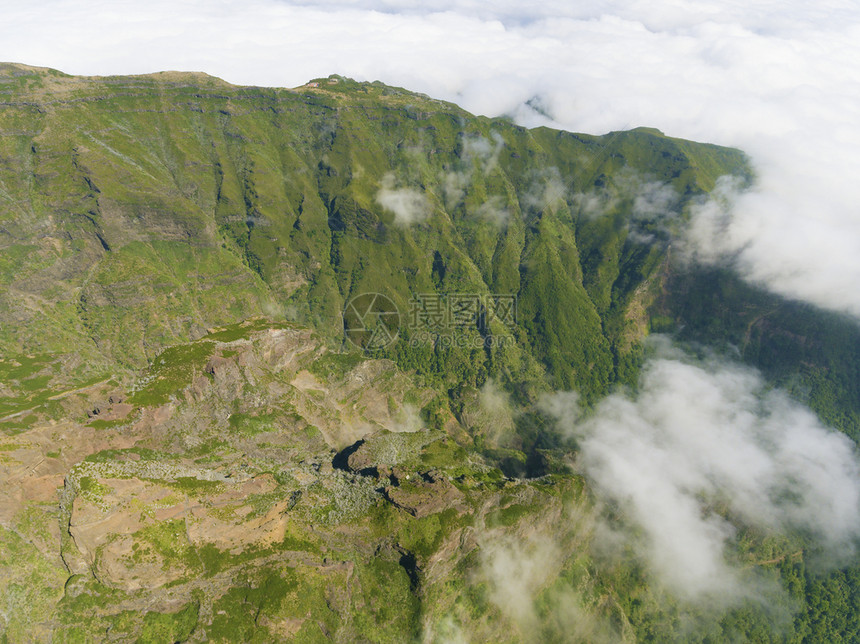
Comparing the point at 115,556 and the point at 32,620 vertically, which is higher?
the point at 115,556

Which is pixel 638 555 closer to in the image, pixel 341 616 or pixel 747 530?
pixel 747 530

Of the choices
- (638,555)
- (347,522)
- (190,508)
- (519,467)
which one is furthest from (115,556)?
(638,555)

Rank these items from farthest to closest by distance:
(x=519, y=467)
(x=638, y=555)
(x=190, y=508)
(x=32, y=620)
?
(x=519, y=467) → (x=638, y=555) → (x=190, y=508) → (x=32, y=620)

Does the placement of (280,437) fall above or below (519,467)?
above

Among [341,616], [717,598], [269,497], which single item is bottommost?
[717,598]

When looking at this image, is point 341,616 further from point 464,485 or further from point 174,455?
point 174,455

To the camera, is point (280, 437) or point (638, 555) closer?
point (280, 437)

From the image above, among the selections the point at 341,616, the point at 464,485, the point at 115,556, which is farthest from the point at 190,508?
the point at 464,485

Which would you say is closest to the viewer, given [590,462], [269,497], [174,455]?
[269,497]

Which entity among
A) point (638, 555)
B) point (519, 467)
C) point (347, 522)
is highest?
point (347, 522)
